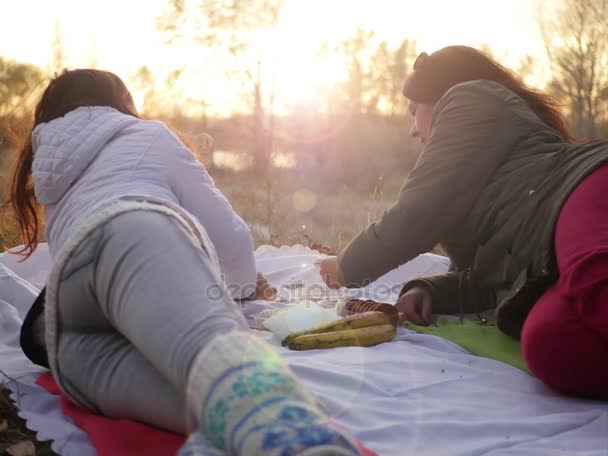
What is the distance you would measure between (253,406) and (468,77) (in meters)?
1.91

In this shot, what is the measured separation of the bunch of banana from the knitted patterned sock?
1.05 m

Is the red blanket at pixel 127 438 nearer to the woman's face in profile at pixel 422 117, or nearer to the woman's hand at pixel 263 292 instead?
the woman's hand at pixel 263 292

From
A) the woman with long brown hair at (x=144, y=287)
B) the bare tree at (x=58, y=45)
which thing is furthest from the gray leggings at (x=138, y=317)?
the bare tree at (x=58, y=45)

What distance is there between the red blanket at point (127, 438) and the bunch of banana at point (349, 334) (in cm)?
76

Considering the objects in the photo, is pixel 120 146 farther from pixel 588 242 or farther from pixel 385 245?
pixel 588 242

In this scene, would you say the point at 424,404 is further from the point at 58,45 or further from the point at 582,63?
the point at 582,63

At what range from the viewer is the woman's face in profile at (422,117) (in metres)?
2.63

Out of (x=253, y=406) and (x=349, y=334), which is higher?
(x=253, y=406)

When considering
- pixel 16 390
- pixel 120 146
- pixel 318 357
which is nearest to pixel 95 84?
pixel 120 146

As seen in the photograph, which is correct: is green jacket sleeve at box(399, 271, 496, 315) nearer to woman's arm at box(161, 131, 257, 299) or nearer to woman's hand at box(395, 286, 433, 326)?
woman's hand at box(395, 286, 433, 326)

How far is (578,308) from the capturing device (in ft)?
5.30
